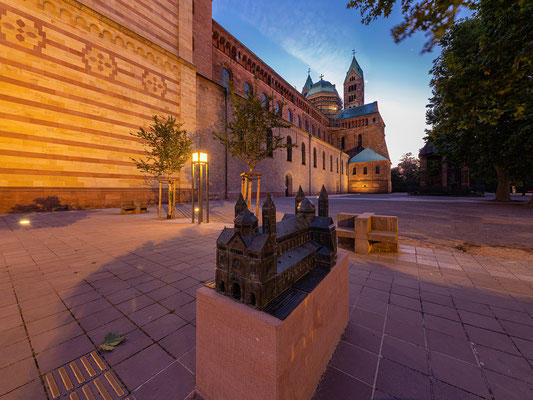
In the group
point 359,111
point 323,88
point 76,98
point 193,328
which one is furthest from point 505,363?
point 323,88

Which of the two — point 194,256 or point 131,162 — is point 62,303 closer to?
point 194,256

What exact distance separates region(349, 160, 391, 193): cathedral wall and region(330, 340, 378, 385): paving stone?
49324 millimetres

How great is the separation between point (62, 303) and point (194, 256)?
2.00 meters

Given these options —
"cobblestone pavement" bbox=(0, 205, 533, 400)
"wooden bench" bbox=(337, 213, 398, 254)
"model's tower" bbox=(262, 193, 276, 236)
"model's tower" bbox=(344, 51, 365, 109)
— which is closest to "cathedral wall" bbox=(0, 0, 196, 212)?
→ "cobblestone pavement" bbox=(0, 205, 533, 400)

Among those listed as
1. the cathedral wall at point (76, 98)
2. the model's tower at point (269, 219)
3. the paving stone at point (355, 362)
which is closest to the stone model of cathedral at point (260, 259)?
the model's tower at point (269, 219)

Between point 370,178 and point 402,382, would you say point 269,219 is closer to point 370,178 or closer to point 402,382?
point 402,382

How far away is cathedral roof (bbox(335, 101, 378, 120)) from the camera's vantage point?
159 feet

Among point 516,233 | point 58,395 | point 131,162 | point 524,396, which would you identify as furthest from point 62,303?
point 131,162

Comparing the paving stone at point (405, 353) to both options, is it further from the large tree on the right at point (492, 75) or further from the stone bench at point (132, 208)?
the stone bench at point (132, 208)

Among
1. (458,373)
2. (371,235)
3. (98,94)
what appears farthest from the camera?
(98,94)

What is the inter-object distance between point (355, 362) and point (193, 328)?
1.56 metres

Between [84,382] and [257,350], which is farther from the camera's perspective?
[84,382]

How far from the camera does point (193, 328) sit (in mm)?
2021

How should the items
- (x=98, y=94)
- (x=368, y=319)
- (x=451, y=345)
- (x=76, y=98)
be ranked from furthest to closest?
(x=98, y=94)
(x=76, y=98)
(x=368, y=319)
(x=451, y=345)
